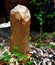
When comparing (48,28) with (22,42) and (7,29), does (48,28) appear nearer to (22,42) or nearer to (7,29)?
(7,29)

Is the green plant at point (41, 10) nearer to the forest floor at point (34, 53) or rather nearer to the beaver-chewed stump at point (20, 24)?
the forest floor at point (34, 53)

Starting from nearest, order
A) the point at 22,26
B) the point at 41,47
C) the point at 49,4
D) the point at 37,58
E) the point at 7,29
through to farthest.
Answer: the point at 22,26
the point at 37,58
the point at 41,47
the point at 49,4
the point at 7,29

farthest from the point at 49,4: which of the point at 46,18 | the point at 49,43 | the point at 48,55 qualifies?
the point at 48,55

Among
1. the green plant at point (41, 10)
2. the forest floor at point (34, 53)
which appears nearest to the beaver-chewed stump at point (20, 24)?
the forest floor at point (34, 53)

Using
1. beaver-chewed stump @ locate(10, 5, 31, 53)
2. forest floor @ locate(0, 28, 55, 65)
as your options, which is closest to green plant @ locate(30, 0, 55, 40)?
forest floor @ locate(0, 28, 55, 65)

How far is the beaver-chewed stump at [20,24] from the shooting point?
10.9ft

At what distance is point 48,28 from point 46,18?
22 centimetres

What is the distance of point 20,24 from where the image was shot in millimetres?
3352

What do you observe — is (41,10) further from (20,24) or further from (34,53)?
(20,24)

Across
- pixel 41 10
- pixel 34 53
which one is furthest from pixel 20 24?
pixel 41 10

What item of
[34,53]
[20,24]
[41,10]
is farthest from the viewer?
[41,10]

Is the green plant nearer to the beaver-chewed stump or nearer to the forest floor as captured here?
the forest floor

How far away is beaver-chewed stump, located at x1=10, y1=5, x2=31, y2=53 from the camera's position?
334 centimetres

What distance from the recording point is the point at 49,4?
4.25 meters
